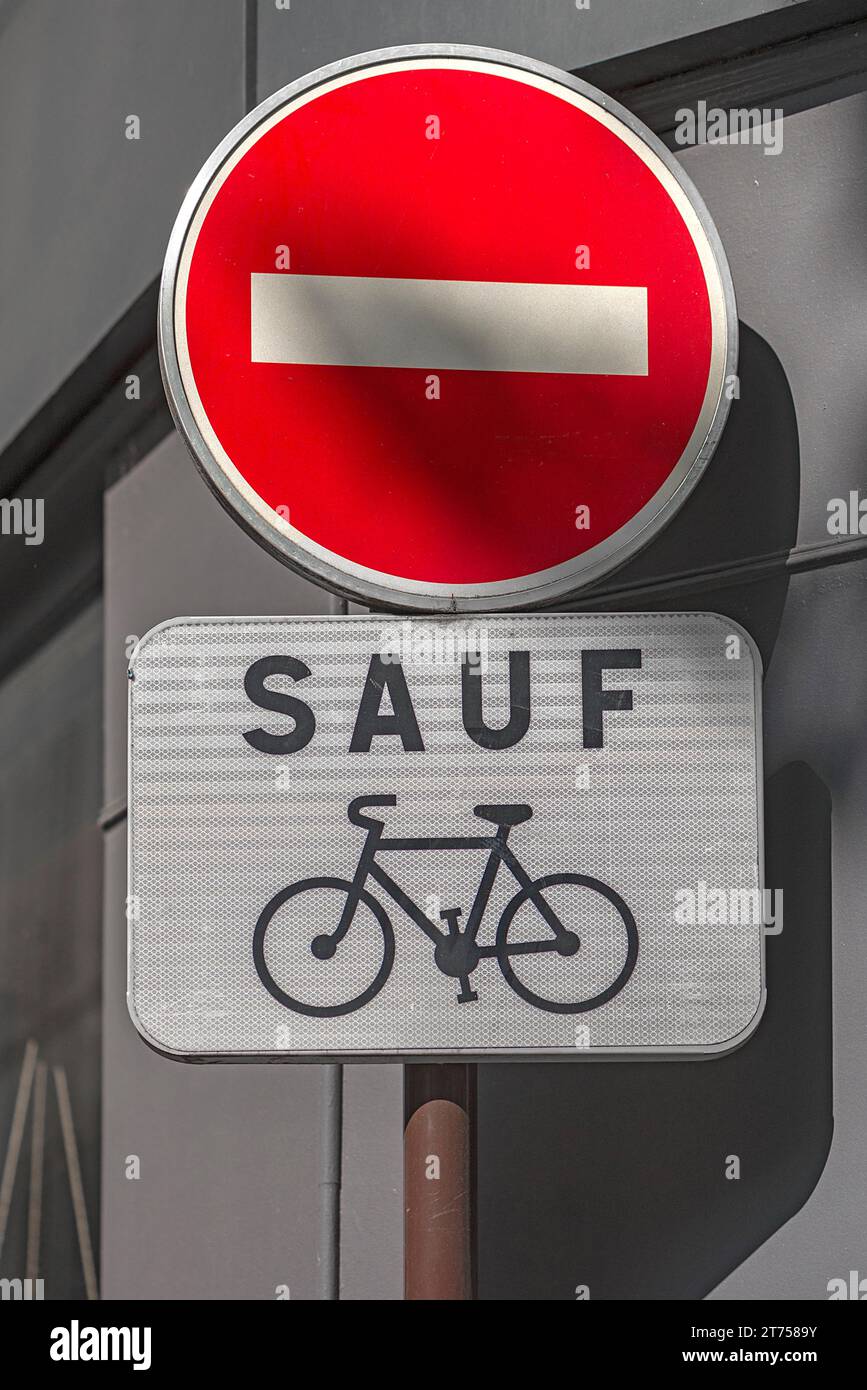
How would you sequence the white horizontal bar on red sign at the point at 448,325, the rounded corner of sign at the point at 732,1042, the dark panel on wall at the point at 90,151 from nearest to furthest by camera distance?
the rounded corner of sign at the point at 732,1042, the white horizontal bar on red sign at the point at 448,325, the dark panel on wall at the point at 90,151

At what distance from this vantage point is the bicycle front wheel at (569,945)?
4.50 ft

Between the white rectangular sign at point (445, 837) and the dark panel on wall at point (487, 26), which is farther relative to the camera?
the dark panel on wall at point (487, 26)

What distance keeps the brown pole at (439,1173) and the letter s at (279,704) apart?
0.33 metres

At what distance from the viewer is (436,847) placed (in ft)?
4.54

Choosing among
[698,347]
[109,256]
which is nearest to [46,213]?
[109,256]

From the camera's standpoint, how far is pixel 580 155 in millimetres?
1577

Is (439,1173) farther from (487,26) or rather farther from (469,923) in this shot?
(487,26)

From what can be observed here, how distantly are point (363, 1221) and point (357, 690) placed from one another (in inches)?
60.4

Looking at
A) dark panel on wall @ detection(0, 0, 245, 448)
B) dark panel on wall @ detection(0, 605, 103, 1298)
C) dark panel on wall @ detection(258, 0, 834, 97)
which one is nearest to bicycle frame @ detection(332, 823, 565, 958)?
dark panel on wall @ detection(258, 0, 834, 97)

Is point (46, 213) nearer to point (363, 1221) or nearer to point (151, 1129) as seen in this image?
point (151, 1129)

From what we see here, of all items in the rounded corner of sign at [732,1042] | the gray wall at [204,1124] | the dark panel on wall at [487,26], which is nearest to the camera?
the rounded corner of sign at [732,1042]

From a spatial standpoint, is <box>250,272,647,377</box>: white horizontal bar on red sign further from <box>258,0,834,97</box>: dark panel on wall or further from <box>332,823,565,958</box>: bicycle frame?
A: <box>258,0,834,97</box>: dark panel on wall

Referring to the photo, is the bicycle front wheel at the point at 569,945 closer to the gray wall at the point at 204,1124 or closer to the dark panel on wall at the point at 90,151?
the gray wall at the point at 204,1124

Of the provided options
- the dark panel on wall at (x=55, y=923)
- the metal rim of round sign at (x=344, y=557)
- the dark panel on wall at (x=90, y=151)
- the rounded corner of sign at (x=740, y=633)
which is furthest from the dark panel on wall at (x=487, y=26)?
the dark panel on wall at (x=55, y=923)
